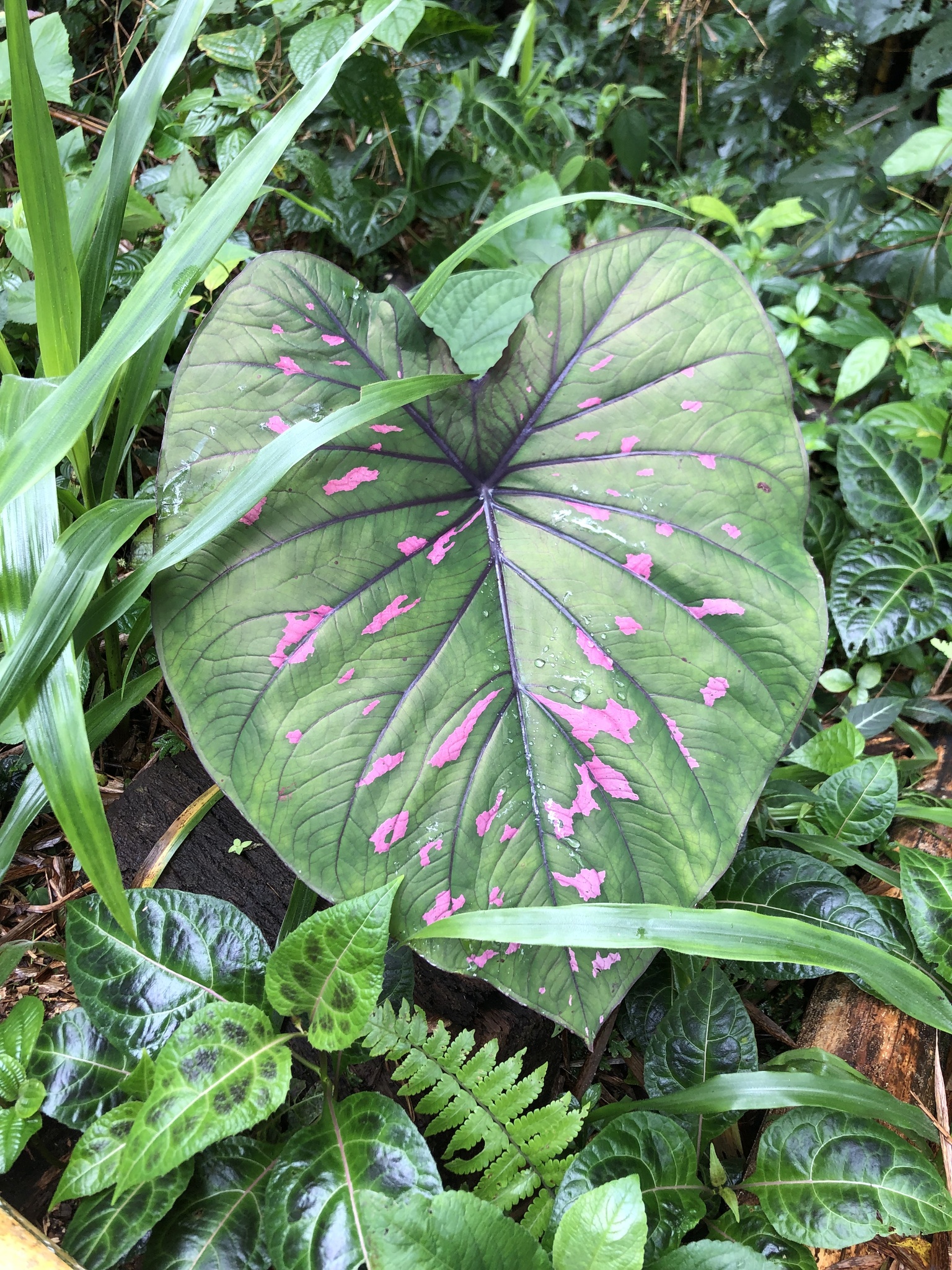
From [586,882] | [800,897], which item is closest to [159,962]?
[586,882]

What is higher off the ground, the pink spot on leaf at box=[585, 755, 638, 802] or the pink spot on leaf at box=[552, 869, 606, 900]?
the pink spot on leaf at box=[585, 755, 638, 802]

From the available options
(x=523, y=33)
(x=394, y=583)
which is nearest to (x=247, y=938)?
(x=394, y=583)

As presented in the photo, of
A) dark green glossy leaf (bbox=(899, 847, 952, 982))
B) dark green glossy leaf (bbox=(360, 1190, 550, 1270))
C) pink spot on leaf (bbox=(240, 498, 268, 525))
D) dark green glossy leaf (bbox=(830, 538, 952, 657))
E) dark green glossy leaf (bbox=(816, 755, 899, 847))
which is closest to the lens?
dark green glossy leaf (bbox=(360, 1190, 550, 1270))

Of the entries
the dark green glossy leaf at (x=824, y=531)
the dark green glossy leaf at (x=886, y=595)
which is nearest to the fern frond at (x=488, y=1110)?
the dark green glossy leaf at (x=886, y=595)

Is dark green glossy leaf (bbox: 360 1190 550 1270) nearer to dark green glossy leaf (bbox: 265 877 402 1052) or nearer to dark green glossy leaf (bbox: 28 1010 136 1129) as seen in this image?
dark green glossy leaf (bbox: 265 877 402 1052)

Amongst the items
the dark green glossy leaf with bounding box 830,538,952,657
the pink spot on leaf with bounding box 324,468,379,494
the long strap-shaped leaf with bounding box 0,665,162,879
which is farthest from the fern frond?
the dark green glossy leaf with bounding box 830,538,952,657

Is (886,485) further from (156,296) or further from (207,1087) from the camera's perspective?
(207,1087)
